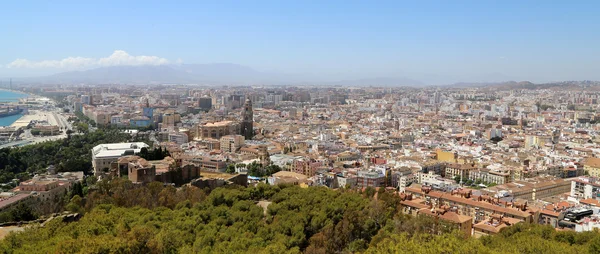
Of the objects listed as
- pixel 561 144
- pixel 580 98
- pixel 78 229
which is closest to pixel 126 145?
pixel 78 229

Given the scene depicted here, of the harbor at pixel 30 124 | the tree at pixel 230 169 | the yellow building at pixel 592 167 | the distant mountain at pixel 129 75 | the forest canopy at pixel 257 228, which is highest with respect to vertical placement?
the distant mountain at pixel 129 75

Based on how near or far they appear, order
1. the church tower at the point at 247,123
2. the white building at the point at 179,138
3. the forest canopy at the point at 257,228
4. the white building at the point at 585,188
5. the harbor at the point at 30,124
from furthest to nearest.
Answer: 1. the church tower at the point at 247,123
2. the harbor at the point at 30,124
3. the white building at the point at 179,138
4. the white building at the point at 585,188
5. the forest canopy at the point at 257,228

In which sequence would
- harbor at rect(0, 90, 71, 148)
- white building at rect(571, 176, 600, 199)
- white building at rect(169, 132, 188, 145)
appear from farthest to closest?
harbor at rect(0, 90, 71, 148), white building at rect(169, 132, 188, 145), white building at rect(571, 176, 600, 199)

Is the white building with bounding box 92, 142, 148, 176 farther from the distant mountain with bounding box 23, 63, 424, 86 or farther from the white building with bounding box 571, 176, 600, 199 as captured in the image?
the distant mountain with bounding box 23, 63, 424, 86

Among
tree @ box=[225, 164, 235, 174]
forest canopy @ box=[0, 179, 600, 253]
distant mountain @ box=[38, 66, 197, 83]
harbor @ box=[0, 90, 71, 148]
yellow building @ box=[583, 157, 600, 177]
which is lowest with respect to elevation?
harbor @ box=[0, 90, 71, 148]

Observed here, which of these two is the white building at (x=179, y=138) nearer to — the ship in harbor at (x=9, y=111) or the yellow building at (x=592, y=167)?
the yellow building at (x=592, y=167)

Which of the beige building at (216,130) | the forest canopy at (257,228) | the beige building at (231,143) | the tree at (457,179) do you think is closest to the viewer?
the forest canopy at (257,228)

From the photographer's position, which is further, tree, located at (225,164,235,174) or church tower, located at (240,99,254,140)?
church tower, located at (240,99,254,140)

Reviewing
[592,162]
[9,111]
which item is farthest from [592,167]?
[9,111]

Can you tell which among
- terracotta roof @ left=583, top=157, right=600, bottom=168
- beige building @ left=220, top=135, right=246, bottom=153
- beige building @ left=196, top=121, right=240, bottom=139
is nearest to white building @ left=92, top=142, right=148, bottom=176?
beige building @ left=220, top=135, right=246, bottom=153

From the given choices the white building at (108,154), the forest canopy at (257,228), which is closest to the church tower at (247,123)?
the white building at (108,154)
